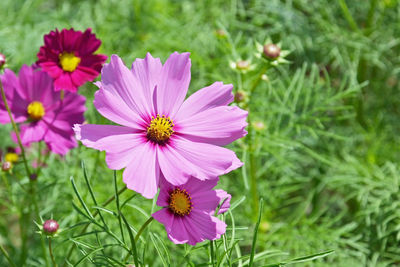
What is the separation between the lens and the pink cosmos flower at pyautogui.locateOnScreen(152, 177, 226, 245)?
604 millimetres

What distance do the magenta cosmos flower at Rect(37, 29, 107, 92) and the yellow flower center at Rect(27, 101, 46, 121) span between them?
0.13 metres

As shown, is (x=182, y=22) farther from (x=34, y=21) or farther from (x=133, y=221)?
(x=133, y=221)

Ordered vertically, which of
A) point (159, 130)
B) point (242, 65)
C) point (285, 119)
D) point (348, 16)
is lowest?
point (285, 119)

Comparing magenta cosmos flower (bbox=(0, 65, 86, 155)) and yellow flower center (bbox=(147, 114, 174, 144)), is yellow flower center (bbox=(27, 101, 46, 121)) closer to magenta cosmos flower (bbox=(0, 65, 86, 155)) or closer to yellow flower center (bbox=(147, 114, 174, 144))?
magenta cosmos flower (bbox=(0, 65, 86, 155))

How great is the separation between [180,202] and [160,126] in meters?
0.11

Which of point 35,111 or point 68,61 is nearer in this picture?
point 68,61

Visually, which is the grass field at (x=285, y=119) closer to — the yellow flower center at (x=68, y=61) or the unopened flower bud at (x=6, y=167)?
the unopened flower bud at (x=6, y=167)

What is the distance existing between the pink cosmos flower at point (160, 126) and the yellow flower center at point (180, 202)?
0.17 feet

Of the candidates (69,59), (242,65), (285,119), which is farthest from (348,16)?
(69,59)

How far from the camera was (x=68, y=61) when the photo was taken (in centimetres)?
81

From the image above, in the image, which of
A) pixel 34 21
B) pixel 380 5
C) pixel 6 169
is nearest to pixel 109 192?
pixel 6 169

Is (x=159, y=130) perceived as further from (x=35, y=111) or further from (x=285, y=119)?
(x=285, y=119)

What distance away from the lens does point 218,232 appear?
1.99 feet

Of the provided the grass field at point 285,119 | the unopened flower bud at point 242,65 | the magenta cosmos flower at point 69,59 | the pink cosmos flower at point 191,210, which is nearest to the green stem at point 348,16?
the grass field at point 285,119
